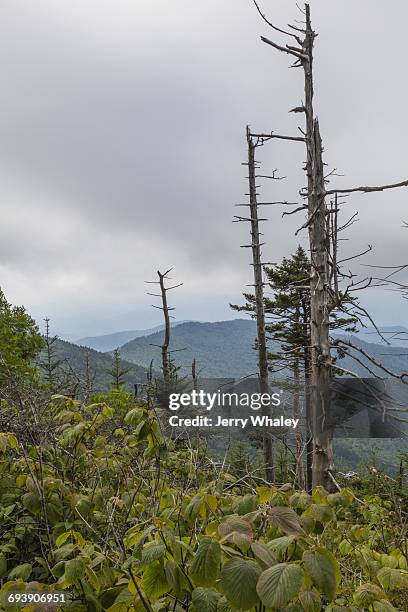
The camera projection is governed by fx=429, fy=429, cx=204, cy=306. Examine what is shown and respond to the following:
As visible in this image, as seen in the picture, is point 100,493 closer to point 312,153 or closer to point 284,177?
point 312,153

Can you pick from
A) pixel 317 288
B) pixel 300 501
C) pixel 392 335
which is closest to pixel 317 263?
pixel 317 288

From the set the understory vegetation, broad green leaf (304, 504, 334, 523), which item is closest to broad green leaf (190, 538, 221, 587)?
the understory vegetation

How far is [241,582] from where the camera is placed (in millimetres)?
1107

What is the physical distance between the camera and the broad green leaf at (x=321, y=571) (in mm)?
1202

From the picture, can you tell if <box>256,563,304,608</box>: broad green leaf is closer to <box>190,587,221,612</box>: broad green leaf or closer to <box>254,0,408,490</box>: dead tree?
<box>190,587,221,612</box>: broad green leaf

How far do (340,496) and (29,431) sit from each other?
2.21 m

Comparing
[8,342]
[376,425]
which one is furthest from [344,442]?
[376,425]

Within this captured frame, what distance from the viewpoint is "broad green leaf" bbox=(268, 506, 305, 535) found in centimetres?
133

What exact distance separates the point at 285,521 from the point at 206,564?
318 mm

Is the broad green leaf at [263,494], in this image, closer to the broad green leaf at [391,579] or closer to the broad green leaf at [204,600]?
the broad green leaf at [204,600]

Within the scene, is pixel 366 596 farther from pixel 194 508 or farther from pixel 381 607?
pixel 194 508

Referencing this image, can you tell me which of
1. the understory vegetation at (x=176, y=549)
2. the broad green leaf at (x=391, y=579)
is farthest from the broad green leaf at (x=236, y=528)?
the broad green leaf at (x=391, y=579)

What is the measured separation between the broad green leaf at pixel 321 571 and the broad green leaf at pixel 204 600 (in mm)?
282

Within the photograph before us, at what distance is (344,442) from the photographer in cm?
8744
